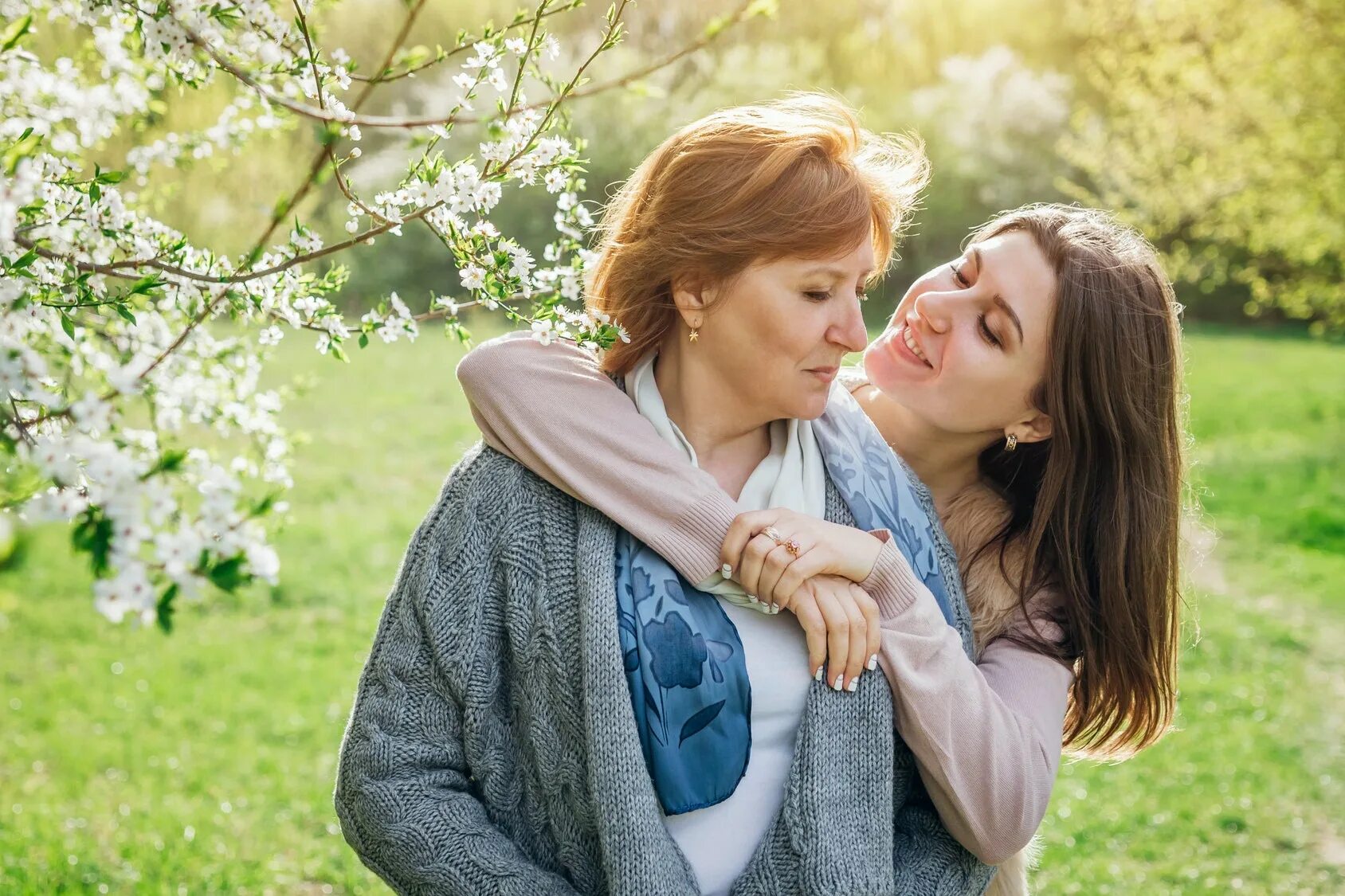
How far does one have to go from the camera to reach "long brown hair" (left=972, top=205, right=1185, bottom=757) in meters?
2.14

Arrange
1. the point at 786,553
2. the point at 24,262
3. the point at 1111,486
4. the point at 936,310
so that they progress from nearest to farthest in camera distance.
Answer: the point at 24,262 < the point at 786,553 < the point at 1111,486 < the point at 936,310

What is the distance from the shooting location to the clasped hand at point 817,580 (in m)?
1.85

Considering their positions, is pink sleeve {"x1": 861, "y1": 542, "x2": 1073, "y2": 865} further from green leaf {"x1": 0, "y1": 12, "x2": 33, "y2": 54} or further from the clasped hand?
green leaf {"x1": 0, "y1": 12, "x2": 33, "y2": 54}

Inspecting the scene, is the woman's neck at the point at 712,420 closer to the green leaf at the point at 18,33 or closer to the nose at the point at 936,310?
the nose at the point at 936,310

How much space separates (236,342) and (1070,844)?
360 cm

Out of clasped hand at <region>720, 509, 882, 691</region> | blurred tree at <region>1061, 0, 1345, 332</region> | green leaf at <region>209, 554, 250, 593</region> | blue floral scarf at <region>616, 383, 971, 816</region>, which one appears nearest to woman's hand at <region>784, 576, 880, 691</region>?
clasped hand at <region>720, 509, 882, 691</region>

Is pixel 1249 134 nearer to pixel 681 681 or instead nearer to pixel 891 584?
pixel 891 584

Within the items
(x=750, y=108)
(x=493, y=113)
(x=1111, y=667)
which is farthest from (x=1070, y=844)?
(x=493, y=113)

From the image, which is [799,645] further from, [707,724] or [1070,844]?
[1070,844]

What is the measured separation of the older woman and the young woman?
55 millimetres

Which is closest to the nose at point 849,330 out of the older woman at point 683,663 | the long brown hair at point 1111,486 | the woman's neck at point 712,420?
the older woman at point 683,663

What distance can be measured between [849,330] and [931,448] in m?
0.46

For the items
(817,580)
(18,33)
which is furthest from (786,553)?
(18,33)

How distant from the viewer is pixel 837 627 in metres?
1.86
